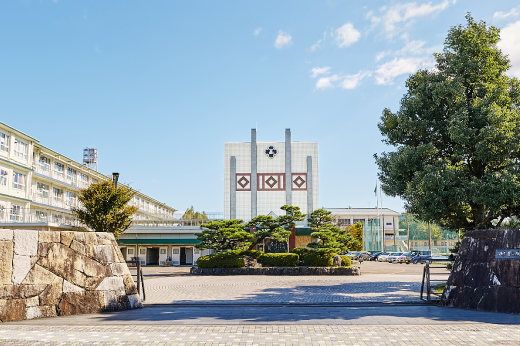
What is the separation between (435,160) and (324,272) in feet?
45.5

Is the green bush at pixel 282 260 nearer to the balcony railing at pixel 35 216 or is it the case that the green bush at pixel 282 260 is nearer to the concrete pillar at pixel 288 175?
the balcony railing at pixel 35 216

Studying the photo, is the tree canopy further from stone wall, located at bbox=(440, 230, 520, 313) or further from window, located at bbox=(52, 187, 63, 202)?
window, located at bbox=(52, 187, 63, 202)

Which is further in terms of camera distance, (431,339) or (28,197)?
(28,197)

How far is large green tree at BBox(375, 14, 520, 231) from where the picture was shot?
13188 mm

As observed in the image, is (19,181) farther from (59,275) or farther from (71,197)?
(59,275)

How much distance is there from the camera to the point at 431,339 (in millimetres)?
7113

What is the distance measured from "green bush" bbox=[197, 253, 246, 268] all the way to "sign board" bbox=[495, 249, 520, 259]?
63.2 ft

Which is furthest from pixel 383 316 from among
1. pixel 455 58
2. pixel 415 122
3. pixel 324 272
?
pixel 324 272

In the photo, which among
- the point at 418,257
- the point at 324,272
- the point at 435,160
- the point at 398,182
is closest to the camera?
the point at 435,160

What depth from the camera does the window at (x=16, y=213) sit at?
32.9 m

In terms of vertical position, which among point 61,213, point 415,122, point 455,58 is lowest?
point 61,213

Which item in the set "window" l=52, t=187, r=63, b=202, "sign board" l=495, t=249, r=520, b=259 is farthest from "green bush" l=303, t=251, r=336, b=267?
"window" l=52, t=187, r=63, b=202

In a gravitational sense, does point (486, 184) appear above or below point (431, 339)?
above

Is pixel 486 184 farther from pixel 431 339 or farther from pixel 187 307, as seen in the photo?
pixel 187 307
